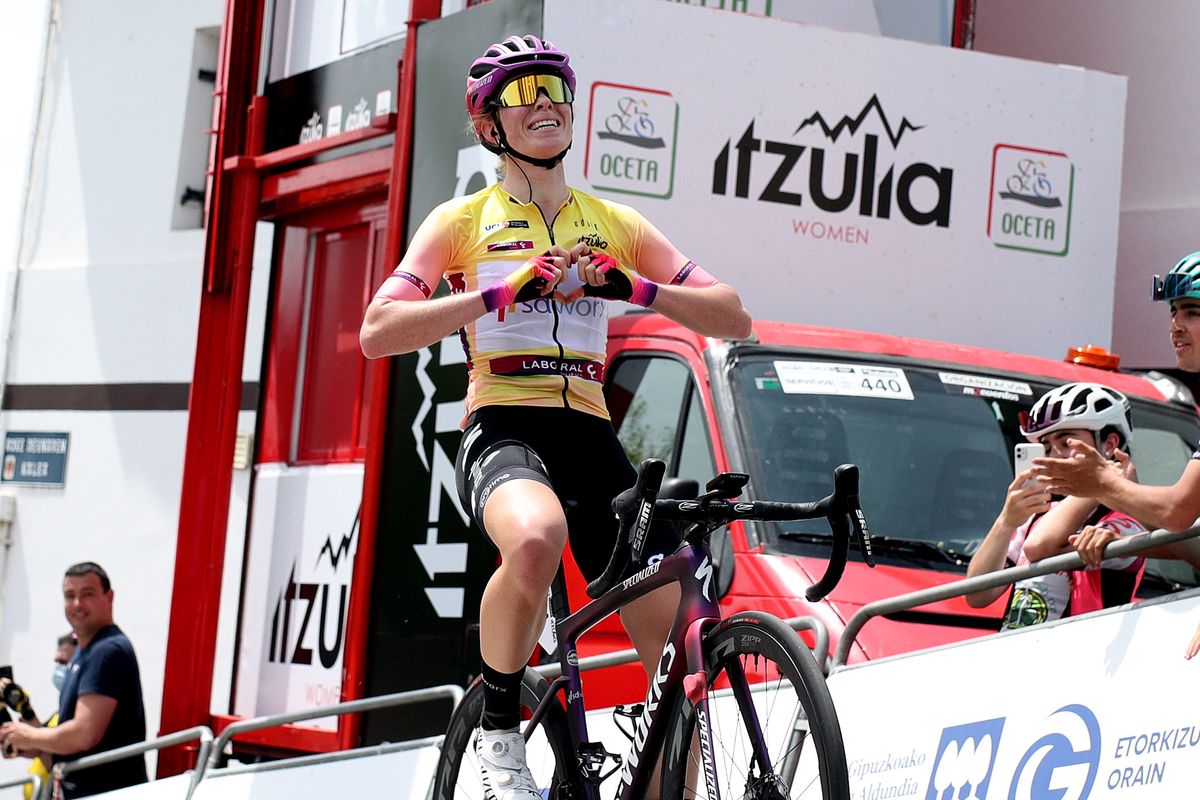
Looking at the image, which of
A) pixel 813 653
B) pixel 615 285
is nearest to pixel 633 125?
pixel 813 653

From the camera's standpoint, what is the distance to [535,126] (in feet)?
14.8

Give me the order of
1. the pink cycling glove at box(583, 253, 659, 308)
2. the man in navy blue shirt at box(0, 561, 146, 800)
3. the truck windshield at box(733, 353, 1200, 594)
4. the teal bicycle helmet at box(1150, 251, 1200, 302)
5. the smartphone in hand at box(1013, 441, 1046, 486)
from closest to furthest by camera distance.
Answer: the pink cycling glove at box(583, 253, 659, 308), the teal bicycle helmet at box(1150, 251, 1200, 302), the smartphone in hand at box(1013, 441, 1046, 486), the truck windshield at box(733, 353, 1200, 594), the man in navy blue shirt at box(0, 561, 146, 800)

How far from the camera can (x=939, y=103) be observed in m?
7.80

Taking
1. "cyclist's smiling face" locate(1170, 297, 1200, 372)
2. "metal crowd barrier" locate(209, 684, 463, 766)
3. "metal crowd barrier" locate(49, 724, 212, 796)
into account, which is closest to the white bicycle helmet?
"cyclist's smiling face" locate(1170, 297, 1200, 372)

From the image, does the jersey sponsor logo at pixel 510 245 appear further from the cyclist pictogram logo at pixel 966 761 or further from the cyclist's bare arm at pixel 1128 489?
Answer: the cyclist pictogram logo at pixel 966 761

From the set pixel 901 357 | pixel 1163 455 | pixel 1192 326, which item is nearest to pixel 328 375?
pixel 901 357

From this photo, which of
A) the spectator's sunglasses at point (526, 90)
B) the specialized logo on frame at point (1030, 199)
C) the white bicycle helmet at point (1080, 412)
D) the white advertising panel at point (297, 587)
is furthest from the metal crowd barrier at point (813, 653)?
the specialized logo on frame at point (1030, 199)

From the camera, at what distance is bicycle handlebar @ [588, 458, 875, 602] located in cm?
385

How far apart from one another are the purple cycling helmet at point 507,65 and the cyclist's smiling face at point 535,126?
0.21ft

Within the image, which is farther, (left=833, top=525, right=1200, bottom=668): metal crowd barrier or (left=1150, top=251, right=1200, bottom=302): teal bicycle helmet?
(left=1150, top=251, right=1200, bottom=302): teal bicycle helmet

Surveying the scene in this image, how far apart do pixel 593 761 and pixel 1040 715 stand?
1079 mm

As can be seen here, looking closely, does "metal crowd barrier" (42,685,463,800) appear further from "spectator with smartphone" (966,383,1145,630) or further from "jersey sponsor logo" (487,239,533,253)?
"jersey sponsor logo" (487,239,533,253)

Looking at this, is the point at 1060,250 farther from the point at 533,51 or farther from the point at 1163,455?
the point at 533,51

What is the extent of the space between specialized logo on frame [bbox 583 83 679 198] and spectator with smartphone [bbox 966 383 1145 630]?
229cm
